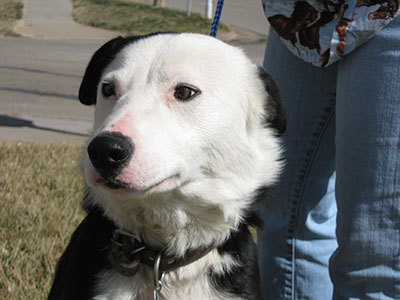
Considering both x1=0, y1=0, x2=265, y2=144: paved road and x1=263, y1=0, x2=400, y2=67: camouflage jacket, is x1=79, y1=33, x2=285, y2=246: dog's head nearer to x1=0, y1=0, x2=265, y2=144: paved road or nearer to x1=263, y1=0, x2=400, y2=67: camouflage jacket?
x1=263, y1=0, x2=400, y2=67: camouflage jacket

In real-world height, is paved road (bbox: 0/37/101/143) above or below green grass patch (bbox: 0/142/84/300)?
below

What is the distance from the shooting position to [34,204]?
418 cm

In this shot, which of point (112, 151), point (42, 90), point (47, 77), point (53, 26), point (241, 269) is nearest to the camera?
point (112, 151)

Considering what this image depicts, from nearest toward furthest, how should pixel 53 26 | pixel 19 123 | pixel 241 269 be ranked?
pixel 241 269, pixel 19 123, pixel 53 26

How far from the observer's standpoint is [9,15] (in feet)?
53.6

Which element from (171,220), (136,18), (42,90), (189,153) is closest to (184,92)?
(189,153)

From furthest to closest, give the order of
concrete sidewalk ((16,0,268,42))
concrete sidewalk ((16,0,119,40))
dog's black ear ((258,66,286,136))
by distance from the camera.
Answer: concrete sidewalk ((16,0,268,42)), concrete sidewalk ((16,0,119,40)), dog's black ear ((258,66,286,136))

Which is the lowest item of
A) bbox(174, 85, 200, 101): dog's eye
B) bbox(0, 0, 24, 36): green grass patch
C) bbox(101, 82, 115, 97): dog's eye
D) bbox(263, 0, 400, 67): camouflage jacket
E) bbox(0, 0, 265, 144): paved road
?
bbox(0, 0, 24, 36): green grass patch

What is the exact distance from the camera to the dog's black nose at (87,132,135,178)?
6.55 feet

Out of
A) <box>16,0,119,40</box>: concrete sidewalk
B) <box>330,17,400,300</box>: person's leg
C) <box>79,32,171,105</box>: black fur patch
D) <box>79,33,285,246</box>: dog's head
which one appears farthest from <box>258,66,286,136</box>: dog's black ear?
<box>16,0,119,40</box>: concrete sidewalk

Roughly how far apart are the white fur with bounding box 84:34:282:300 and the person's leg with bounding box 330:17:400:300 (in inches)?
16.8

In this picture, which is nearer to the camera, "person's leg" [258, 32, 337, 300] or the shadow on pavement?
"person's leg" [258, 32, 337, 300]

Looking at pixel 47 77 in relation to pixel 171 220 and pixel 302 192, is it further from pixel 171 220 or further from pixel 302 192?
pixel 171 220

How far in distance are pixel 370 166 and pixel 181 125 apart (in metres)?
0.75
